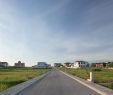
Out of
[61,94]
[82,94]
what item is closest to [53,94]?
[61,94]

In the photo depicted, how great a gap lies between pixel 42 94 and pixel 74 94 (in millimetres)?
1889

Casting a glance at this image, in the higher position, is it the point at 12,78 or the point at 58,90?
the point at 12,78

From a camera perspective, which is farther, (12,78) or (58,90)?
(12,78)

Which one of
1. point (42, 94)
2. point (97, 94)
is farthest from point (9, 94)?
point (97, 94)

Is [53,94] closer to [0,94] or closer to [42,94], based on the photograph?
[42,94]

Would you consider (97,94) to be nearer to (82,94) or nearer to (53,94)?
(82,94)

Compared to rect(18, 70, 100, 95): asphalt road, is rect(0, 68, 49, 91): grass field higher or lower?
higher

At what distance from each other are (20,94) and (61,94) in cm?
264

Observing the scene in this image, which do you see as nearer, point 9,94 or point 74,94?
point 74,94

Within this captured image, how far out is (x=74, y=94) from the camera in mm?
15820

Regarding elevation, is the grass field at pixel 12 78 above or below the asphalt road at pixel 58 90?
above

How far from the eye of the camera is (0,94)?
16.7 meters

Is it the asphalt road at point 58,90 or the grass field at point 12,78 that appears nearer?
the asphalt road at point 58,90

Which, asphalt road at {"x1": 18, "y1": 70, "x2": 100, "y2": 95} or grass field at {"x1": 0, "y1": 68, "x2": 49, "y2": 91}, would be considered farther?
grass field at {"x1": 0, "y1": 68, "x2": 49, "y2": 91}
